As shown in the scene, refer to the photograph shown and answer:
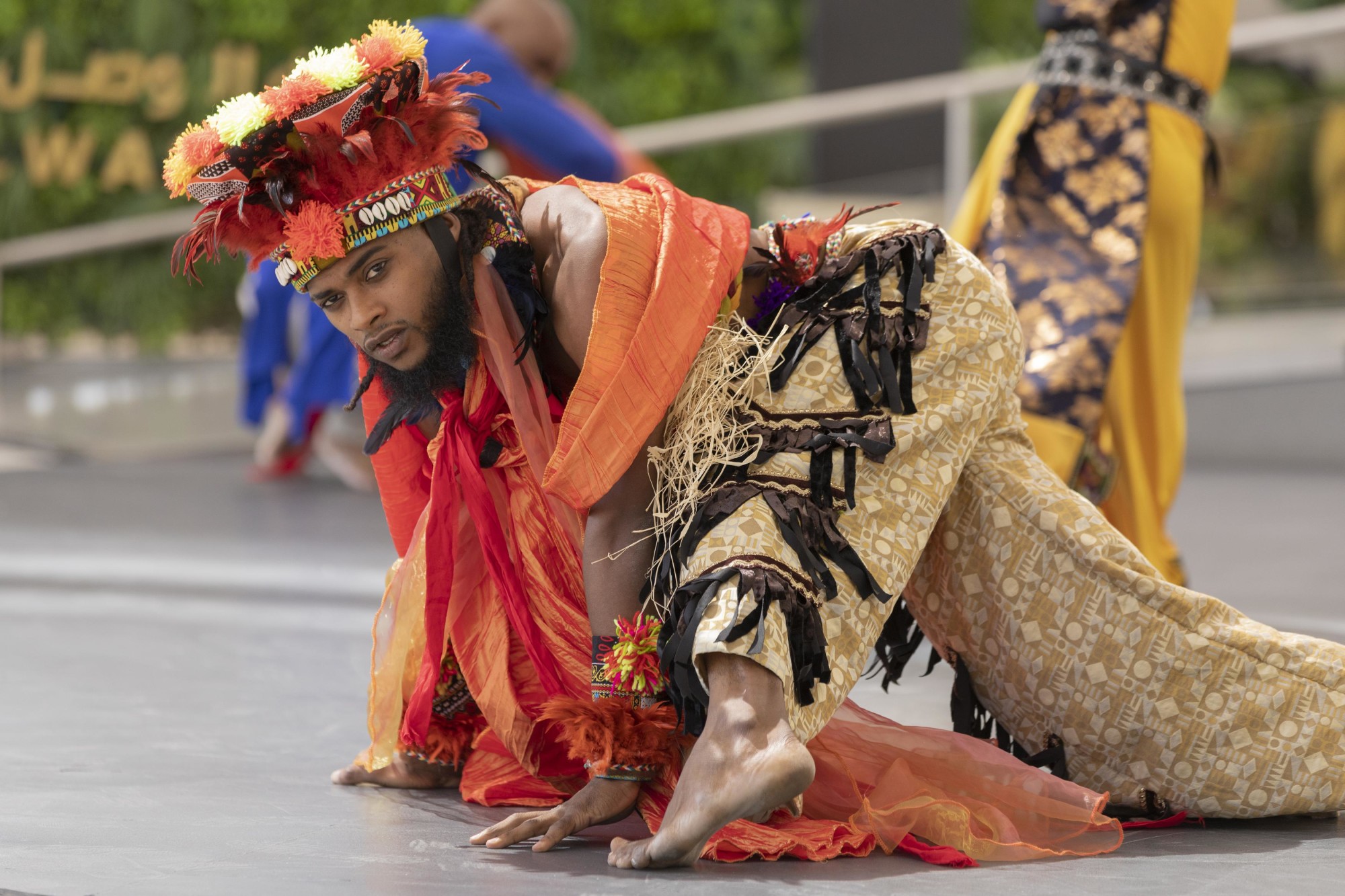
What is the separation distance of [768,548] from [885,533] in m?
0.16

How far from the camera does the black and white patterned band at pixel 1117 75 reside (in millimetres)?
2918

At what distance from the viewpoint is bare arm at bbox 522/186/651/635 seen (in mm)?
1771

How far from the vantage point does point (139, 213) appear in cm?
723

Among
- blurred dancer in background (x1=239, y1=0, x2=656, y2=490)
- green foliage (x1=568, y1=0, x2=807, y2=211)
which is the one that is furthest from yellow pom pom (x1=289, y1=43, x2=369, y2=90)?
green foliage (x1=568, y1=0, x2=807, y2=211)

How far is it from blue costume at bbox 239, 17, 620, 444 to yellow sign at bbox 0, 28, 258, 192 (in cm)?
206

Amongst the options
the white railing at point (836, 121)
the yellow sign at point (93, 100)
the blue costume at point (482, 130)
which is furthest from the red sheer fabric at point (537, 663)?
the yellow sign at point (93, 100)

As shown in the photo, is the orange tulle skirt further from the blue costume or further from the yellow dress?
the blue costume

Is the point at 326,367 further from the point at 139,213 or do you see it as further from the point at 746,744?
the point at 746,744

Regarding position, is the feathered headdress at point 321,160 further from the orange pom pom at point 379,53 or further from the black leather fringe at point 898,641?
the black leather fringe at point 898,641

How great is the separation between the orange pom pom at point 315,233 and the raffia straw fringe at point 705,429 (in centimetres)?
43

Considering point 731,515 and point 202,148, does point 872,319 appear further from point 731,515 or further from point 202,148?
point 202,148

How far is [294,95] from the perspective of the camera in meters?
1.76

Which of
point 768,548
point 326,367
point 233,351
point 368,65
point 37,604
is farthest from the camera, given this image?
point 233,351

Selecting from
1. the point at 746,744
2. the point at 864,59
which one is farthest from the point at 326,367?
the point at 746,744
